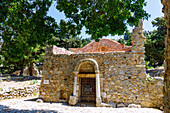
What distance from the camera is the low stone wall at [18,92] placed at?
393 inches

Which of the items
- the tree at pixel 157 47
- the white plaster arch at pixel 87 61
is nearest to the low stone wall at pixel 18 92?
the white plaster arch at pixel 87 61

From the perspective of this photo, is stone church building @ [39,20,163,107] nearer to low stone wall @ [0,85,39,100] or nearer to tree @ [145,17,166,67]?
low stone wall @ [0,85,39,100]

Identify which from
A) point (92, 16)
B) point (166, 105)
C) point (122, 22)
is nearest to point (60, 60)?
point (92, 16)

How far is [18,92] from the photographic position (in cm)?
1088

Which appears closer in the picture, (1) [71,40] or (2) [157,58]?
(2) [157,58]

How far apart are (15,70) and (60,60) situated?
22.1 m

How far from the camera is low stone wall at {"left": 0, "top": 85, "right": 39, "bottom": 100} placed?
9986mm

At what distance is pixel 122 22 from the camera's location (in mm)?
5102

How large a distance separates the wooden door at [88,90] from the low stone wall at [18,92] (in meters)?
5.86

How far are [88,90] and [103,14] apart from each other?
6302 mm

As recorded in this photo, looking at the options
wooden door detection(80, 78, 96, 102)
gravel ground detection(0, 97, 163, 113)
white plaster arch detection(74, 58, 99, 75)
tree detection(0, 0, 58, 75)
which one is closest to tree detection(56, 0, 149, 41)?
tree detection(0, 0, 58, 75)

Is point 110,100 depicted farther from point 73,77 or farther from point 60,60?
point 60,60

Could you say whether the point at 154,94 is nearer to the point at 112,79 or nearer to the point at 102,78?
the point at 112,79

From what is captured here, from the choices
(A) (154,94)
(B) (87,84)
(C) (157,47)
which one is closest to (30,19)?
(B) (87,84)
